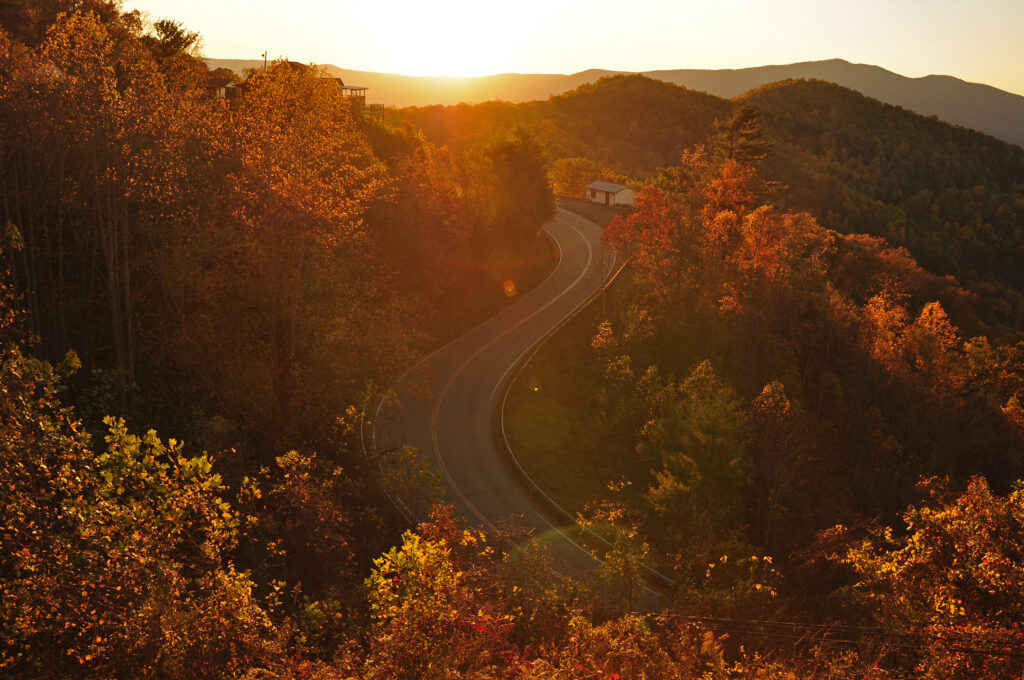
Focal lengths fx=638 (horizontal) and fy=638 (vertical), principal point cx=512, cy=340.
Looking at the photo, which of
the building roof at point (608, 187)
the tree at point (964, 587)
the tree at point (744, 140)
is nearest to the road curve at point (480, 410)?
the tree at point (964, 587)

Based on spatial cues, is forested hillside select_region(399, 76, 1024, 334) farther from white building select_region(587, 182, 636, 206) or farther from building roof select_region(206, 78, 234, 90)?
building roof select_region(206, 78, 234, 90)

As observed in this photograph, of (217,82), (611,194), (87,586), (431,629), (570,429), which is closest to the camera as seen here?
(87,586)

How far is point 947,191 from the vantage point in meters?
146

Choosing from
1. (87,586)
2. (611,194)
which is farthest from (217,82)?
(87,586)

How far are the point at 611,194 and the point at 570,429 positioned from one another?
5335 centimetres

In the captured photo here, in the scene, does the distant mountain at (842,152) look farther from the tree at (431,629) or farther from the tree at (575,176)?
the tree at (431,629)

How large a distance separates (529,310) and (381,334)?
23361 millimetres

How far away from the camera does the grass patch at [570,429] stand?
3500 cm

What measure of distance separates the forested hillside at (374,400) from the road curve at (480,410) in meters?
2.30

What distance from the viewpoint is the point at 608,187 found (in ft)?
286

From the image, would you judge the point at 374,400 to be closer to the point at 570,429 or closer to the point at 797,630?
the point at 570,429

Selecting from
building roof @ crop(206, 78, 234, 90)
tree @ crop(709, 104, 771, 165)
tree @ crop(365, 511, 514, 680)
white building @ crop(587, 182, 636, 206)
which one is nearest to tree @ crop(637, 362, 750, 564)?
tree @ crop(365, 511, 514, 680)

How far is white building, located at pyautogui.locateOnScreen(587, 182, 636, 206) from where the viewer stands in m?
85.4

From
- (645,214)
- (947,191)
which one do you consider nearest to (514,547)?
(645,214)
